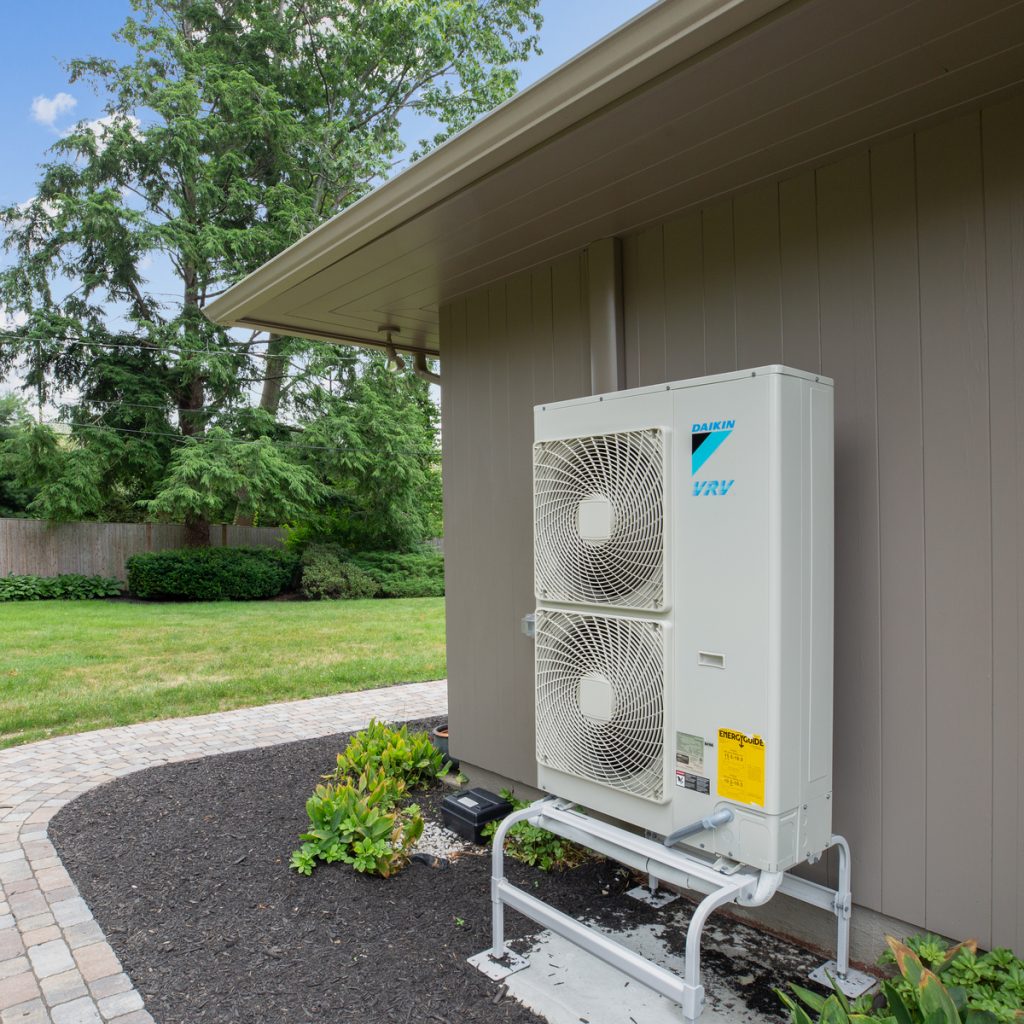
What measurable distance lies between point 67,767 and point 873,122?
4.51 meters

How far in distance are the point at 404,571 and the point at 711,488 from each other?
12.5 metres

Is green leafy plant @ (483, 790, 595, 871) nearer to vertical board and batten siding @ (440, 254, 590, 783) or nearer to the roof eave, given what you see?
vertical board and batten siding @ (440, 254, 590, 783)

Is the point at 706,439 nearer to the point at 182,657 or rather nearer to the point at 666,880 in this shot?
the point at 666,880

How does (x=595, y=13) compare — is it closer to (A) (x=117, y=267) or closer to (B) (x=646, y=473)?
(A) (x=117, y=267)

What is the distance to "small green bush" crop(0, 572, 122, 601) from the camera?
1142cm

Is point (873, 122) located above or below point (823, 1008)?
above

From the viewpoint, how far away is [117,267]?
1319cm

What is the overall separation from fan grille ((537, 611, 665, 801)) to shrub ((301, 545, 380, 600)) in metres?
11.0

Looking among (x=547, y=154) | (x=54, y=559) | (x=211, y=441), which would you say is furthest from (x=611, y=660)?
(x=54, y=559)

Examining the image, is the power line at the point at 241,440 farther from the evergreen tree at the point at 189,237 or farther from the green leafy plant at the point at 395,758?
the green leafy plant at the point at 395,758

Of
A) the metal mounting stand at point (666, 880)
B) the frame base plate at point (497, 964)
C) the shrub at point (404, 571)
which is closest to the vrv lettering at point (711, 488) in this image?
the metal mounting stand at point (666, 880)

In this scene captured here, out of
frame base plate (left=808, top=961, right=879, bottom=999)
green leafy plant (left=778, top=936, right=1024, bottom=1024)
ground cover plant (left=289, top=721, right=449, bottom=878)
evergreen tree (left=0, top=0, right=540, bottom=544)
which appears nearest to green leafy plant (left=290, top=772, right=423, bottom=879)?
ground cover plant (left=289, top=721, right=449, bottom=878)

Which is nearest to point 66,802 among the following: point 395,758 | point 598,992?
point 395,758

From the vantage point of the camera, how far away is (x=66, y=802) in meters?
3.44
